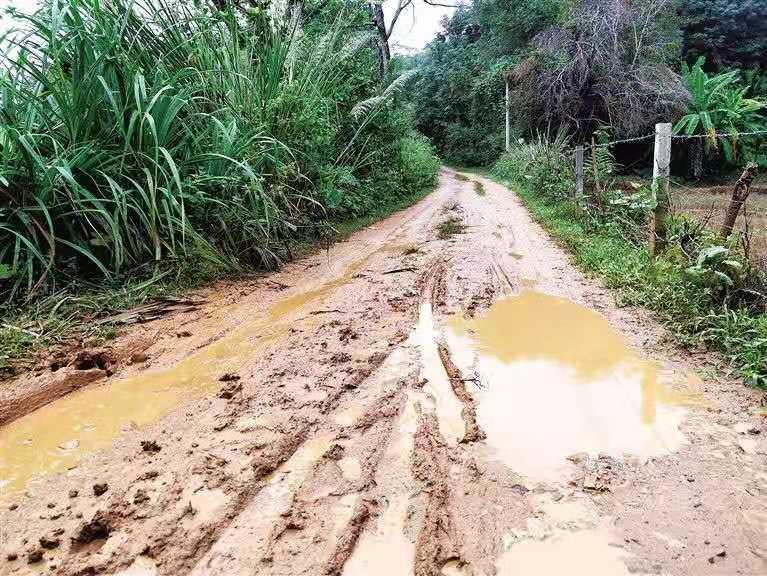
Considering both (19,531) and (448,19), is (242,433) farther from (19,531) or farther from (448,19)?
(448,19)

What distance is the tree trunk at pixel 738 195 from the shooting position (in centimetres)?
350

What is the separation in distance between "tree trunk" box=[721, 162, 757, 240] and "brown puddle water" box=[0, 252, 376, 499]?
3255 mm

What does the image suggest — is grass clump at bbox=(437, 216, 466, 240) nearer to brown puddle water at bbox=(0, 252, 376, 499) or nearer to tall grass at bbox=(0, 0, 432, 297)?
tall grass at bbox=(0, 0, 432, 297)

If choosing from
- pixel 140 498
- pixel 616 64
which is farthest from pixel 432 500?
pixel 616 64

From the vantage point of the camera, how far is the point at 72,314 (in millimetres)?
3207

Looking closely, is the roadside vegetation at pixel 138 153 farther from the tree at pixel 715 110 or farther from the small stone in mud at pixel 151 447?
the tree at pixel 715 110

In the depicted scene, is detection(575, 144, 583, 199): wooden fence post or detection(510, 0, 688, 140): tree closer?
detection(575, 144, 583, 199): wooden fence post

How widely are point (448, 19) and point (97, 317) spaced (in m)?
27.6

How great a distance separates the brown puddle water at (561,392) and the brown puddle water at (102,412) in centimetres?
139

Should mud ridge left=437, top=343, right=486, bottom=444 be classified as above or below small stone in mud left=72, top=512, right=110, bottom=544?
below

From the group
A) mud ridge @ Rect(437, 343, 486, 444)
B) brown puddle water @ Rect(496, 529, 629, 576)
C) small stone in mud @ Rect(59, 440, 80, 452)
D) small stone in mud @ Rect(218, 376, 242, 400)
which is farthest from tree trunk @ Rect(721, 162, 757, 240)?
small stone in mud @ Rect(59, 440, 80, 452)

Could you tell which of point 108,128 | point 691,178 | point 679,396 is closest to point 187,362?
point 108,128

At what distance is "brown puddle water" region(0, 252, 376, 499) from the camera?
203 centimetres

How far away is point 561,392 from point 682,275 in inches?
66.7
